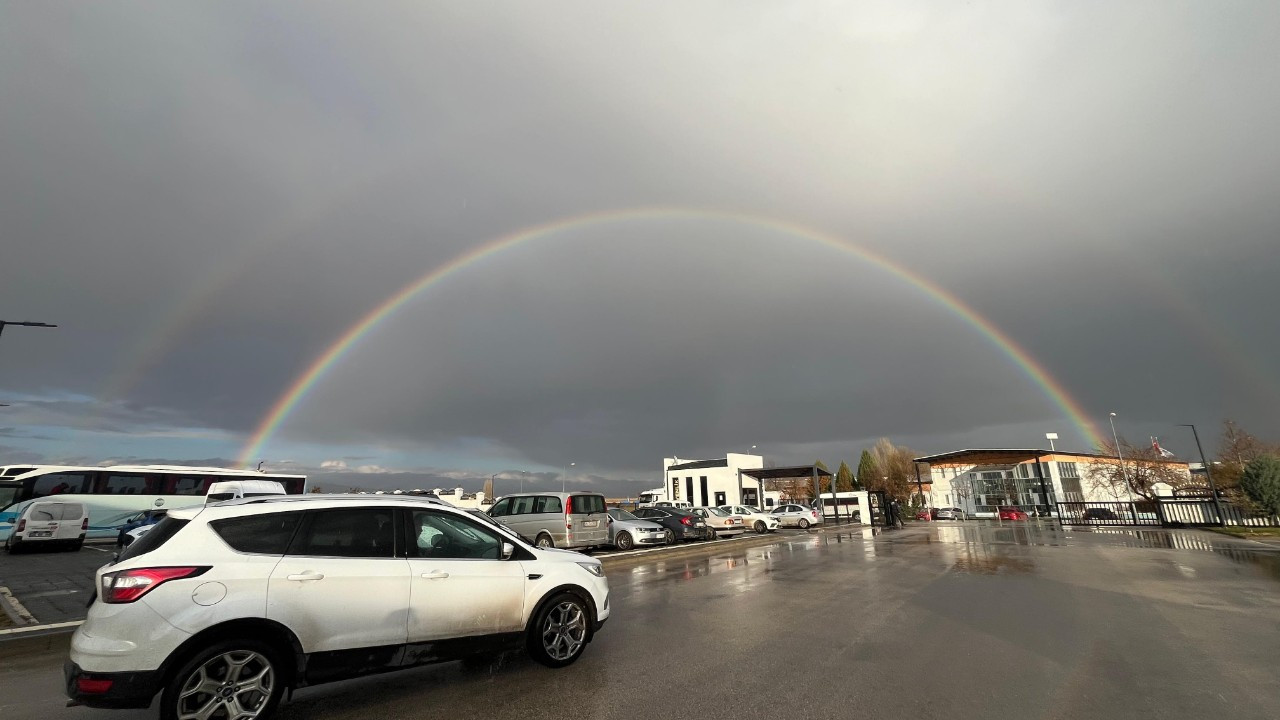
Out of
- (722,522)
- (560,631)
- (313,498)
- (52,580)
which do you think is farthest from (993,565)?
(52,580)

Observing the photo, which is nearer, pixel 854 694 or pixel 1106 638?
pixel 854 694

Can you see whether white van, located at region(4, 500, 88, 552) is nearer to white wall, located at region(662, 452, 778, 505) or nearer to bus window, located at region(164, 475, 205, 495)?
bus window, located at region(164, 475, 205, 495)

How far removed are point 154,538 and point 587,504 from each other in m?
14.1

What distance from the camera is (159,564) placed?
163 inches

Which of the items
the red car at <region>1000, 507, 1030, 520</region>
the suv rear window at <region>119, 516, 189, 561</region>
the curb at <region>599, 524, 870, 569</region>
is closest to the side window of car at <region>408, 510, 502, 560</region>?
the suv rear window at <region>119, 516, 189, 561</region>

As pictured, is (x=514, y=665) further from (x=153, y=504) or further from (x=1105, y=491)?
(x=1105, y=491)

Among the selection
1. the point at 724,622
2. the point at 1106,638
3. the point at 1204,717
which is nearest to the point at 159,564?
the point at 724,622

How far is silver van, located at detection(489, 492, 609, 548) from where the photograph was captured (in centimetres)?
1703

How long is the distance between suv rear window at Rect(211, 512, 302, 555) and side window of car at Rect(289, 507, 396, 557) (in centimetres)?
10

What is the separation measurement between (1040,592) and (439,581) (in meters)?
11.0

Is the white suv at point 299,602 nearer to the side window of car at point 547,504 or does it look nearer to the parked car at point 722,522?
the side window of car at point 547,504

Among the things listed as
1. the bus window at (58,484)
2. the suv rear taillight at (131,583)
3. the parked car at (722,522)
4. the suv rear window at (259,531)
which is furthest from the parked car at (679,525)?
the bus window at (58,484)

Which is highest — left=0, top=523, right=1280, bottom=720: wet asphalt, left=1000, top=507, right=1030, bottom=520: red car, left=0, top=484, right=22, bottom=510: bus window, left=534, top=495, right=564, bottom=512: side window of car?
left=0, top=484, right=22, bottom=510: bus window

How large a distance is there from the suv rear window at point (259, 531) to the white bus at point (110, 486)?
2529 cm
